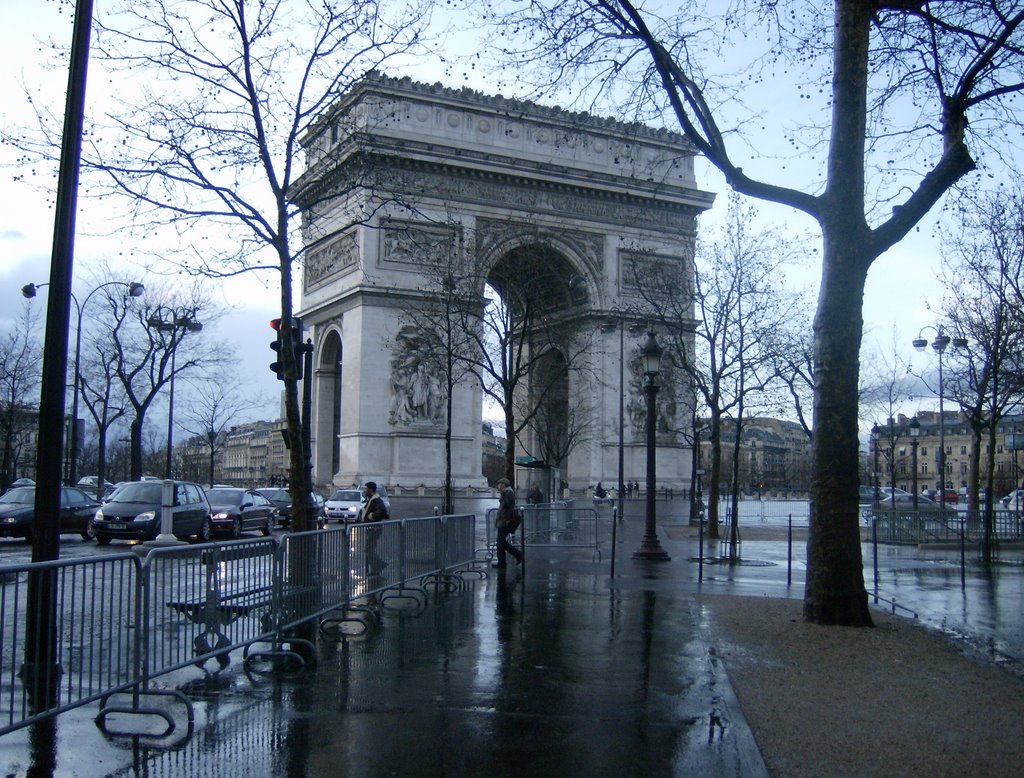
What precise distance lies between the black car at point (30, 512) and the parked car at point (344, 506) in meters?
9.83

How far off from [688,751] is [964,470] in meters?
145

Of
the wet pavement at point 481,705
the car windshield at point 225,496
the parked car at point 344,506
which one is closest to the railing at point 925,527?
the wet pavement at point 481,705

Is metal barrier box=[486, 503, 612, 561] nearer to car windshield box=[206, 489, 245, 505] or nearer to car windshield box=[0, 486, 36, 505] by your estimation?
car windshield box=[206, 489, 245, 505]

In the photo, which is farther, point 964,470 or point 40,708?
point 964,470

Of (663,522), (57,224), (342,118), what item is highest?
(342,118)

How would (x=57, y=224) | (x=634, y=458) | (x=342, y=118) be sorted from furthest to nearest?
1. (x=634, y=458)
2. (x=342, y=118)
3. (x=57, y=224)

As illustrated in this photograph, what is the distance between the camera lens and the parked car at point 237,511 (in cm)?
2988

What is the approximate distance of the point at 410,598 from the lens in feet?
48.5

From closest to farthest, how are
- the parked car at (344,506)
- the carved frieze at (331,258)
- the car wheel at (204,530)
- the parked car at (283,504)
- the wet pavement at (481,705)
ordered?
the wet pavement at (481,705)
the car wheel at (204,530)
the parked car at (283,504)
the parked car at (344,506)
the carved frieze at (331,258)

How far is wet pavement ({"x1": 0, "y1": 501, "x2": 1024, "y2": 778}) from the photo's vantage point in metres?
6.23

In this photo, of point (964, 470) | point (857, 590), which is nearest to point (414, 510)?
point (857, 590)

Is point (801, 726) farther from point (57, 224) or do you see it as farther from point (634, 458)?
point (634, 458)

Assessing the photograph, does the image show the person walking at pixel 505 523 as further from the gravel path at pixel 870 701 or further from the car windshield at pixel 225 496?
the car windshield at pixel 225 496

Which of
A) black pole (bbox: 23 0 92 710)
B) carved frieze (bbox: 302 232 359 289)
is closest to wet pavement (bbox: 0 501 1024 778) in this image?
black pole (bbox: 23 0 92 710)
